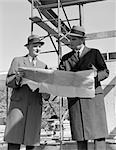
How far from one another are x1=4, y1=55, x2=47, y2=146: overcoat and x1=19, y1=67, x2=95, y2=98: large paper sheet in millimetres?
102

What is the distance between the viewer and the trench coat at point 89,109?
2.73m

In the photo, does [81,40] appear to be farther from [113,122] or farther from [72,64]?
[113,122]

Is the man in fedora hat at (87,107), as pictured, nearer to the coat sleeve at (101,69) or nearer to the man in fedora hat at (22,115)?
the coat sleeve at (101,69)

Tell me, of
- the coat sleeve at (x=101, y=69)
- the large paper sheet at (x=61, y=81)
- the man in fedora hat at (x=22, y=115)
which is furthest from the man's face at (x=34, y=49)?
the coat sleeve at (x=101, y=69)

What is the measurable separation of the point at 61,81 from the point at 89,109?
0.42 metres

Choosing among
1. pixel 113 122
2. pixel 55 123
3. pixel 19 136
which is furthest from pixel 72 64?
pixel 55 123

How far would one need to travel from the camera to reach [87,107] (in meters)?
2.73

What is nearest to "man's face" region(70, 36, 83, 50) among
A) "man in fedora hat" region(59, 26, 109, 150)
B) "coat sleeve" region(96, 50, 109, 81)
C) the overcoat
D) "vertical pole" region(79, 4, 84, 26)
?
"man in fedora hat" region(59, 26, 109, 150)

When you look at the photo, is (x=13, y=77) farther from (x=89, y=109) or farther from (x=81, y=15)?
(x=81, y=15)

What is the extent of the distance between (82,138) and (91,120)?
0.63 ft

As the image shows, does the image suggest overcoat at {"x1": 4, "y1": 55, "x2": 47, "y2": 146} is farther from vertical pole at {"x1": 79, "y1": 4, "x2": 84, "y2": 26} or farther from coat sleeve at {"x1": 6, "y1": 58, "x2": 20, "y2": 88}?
vertical pole at {"x1": 79, "y1": 4, "x2": 84, "y2": 26}

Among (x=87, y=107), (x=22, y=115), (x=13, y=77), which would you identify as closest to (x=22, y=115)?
(x=22, y=115)

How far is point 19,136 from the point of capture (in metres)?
2.89

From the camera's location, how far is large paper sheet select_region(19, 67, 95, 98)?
2.72 m
